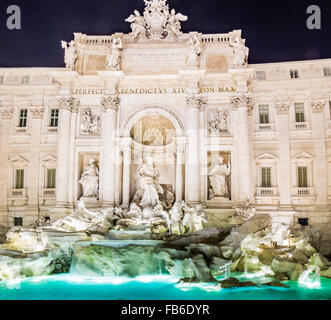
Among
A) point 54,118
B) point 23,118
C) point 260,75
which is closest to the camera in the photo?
point 260,75

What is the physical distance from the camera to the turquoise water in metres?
12.0

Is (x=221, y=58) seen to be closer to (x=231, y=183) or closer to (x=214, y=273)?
(x=231, y=183)

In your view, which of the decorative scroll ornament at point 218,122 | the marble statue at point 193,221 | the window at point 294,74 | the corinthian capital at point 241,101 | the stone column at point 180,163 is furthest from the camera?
the window at point 294,74

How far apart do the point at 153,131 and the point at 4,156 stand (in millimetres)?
10190

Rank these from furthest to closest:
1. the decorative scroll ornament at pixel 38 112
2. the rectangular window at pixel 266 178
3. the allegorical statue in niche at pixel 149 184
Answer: the decorative scroll ornament at pixel 38 112 → the rectangular window at pixel 266 178 → the allegorical statue in niche at pixel 149 184

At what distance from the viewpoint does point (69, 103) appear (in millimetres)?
24891

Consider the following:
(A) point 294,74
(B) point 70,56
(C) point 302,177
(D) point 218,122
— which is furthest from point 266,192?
(B) point 70,56

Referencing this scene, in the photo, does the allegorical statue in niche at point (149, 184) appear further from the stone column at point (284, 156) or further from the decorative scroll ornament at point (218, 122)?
the stone column at point (284, 156)

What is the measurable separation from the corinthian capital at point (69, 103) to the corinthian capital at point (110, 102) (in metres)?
1.91

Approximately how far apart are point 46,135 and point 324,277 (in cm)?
1899

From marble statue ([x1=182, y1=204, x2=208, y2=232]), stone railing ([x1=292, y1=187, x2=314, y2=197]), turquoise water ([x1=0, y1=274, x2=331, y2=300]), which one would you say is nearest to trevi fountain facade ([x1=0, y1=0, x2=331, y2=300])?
stone railing ([x1=292, y1=187, x2=314, y2=197])

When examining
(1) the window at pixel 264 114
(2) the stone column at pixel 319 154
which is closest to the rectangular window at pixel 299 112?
(2) the stone column at pixel 319 154

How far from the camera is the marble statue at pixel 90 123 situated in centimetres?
2516

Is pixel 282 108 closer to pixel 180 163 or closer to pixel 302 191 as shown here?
pixel 302 191
